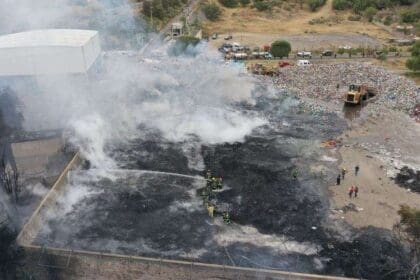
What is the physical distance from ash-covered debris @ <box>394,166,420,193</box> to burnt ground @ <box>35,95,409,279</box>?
102 inches

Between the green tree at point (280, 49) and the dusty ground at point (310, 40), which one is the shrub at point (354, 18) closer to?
the dusty ground at point (310, 40)

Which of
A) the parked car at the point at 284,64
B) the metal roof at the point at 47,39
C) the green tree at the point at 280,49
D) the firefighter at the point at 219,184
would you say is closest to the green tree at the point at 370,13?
the green tree at the point at 280,49

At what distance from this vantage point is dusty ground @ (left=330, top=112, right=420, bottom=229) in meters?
16.0

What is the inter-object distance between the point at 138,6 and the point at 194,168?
22.5 meters

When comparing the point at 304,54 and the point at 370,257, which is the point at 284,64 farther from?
the point at 370,257

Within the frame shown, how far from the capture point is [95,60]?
2725 centimetres

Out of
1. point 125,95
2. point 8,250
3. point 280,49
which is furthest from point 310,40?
point 8,250

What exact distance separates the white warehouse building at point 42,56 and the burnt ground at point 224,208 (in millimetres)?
6831

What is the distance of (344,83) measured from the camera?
Result: 29094mm

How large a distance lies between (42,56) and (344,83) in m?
17.6

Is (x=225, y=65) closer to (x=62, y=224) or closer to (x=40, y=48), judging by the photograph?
(x=40, y=48)

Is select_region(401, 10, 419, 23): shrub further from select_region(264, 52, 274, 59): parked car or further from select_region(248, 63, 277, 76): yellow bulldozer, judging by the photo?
select_region(248, 63, 277, 76): yellow bulldozer

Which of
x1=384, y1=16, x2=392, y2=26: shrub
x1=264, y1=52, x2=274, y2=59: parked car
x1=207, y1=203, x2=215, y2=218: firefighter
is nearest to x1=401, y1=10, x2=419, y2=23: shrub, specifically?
x1=384, y1=16, x2=392, y2=26: shrub

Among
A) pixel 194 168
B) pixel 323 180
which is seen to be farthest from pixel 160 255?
pixel 323 180
